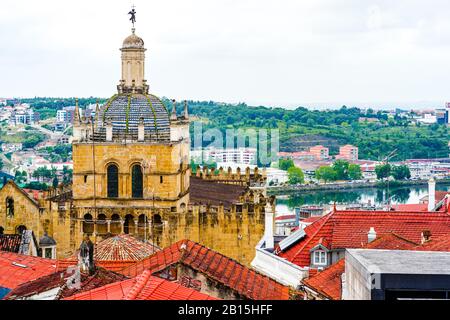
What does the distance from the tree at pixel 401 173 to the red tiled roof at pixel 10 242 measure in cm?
9951

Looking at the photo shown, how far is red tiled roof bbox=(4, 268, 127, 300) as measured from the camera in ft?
43.9

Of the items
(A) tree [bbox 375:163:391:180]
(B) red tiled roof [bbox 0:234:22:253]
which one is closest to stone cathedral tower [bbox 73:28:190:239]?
(B) red tiled roof [bbox 0:234:22:253]

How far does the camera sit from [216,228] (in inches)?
1094

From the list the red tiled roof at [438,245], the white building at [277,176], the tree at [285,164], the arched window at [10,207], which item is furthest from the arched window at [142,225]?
the tree at [285,164]

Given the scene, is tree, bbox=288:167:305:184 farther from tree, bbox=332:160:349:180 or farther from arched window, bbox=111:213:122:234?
arched window, bbox=111:213:122:234

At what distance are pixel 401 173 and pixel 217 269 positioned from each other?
10989cm

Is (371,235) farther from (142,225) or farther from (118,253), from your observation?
(142,225)

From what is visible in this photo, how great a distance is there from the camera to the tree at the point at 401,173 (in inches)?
4813

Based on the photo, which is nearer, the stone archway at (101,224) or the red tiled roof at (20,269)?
the red tiled roof at (20,269)

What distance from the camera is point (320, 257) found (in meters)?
19.0

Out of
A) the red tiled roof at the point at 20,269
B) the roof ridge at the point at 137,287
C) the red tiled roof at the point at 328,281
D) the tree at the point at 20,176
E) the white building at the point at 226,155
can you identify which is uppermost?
the roof ridge at the point at 137,287

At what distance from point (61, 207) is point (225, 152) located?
88443 mm

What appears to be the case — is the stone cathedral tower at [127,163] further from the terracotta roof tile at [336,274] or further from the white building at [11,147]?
the white building at [11,147]
